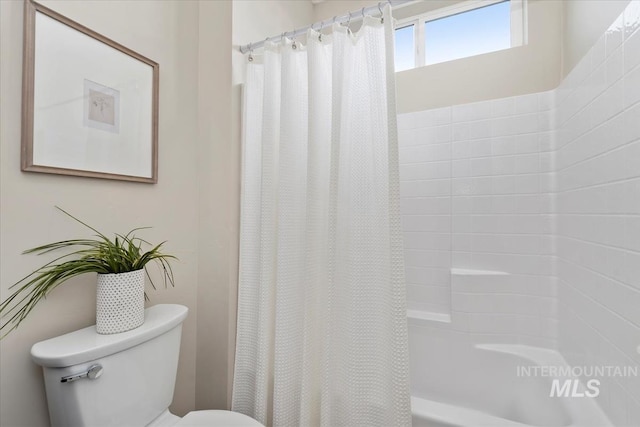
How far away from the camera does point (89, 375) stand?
816mm

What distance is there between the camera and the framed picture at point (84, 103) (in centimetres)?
90

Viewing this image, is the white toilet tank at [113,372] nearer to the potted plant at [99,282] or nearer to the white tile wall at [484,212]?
the potted plant at [99,282]

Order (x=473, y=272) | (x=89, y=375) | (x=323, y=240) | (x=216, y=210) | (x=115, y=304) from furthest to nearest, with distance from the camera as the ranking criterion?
1. (x=473, y=272)
2. (x=216, y=210)
3. (x=323, y=240)
4. (x=115, y=304)
5. (x=89, y=375)

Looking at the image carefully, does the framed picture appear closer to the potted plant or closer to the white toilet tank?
the potted plant

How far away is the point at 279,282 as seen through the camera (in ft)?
3.93

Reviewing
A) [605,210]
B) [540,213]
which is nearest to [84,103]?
[605,210]

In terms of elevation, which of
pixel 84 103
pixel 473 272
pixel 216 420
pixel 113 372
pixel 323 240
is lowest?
pixel 216 420

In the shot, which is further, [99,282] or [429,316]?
[429,316]

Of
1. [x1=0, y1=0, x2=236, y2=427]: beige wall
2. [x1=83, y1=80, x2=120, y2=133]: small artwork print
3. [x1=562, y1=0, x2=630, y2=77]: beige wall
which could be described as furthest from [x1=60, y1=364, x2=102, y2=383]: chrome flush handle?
[x1=562, y1=0, x2=630, y2=77]: beige wall

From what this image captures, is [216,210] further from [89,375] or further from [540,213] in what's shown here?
[540,213]

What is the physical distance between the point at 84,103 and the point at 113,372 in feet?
2.79

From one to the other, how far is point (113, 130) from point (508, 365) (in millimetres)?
1967

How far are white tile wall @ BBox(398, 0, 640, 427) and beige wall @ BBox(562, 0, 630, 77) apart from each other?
61mm

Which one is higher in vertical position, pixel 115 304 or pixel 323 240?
pixel 323 240
